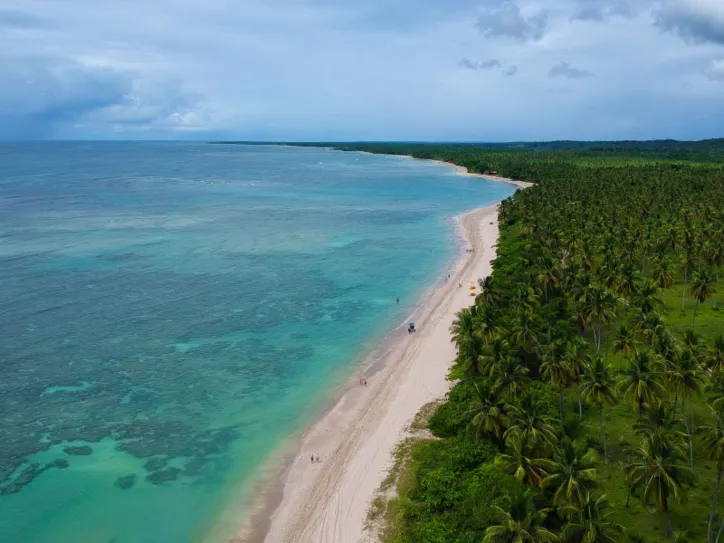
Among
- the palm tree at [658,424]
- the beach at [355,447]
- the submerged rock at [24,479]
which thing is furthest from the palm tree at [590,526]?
the submerged rock at [24,479]

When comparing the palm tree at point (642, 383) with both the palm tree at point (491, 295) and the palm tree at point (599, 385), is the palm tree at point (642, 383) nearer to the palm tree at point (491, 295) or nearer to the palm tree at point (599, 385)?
the palm tree at point (599, 385)

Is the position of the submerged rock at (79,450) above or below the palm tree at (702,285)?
below

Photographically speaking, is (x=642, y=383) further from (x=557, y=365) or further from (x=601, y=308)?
(x=601, y=308)

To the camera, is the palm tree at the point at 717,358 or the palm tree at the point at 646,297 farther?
the palm tree at the point at 646,297

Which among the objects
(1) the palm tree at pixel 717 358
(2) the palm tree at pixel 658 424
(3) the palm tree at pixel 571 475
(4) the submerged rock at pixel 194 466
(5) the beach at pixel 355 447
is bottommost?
(4) the submerged rock at pixel 194 466

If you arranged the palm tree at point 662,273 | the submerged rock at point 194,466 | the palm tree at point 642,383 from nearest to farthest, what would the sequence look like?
the palm tree at point 642,383 → the submerged rock at point 194,466 → the palm tree at point 662,273

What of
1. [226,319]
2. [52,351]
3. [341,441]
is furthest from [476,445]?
[52,351]
